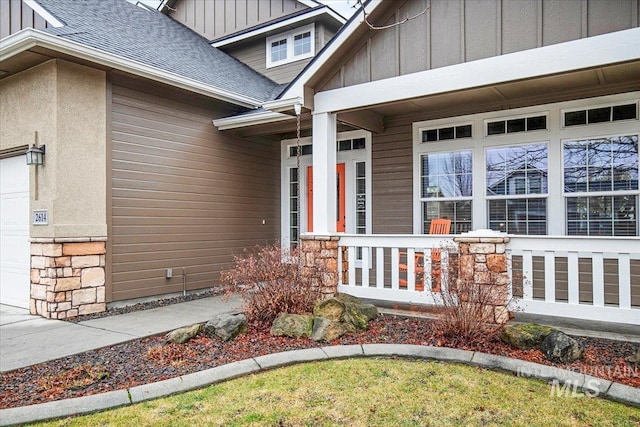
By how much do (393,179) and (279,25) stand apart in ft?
15.1

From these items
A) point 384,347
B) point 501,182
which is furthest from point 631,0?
point 384,347

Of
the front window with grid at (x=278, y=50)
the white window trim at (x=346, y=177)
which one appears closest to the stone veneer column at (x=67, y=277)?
the white window trim at (x=346, y=177)

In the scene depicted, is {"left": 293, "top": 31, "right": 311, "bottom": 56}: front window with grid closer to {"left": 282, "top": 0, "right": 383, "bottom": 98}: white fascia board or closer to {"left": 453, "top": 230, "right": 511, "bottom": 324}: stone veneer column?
{"left": 282, "top": 0, "right": 383, "bottom": 98}: white fascia board

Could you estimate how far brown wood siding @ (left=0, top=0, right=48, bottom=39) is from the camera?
6324 millimetres

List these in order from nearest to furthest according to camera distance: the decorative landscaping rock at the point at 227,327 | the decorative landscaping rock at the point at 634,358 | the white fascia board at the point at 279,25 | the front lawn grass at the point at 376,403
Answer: the front lawn grass at the point at 376,403
the decorative landscaping rock at the point at 634,358
the decorative landscaping rock at the point at 227,327
the white fascia board at the point at 279,25

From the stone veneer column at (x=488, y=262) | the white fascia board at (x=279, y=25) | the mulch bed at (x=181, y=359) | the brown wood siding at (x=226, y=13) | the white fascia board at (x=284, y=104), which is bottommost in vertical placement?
the mulch bed at (x=181, y=359)

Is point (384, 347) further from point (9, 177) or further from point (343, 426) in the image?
point (9, 177)

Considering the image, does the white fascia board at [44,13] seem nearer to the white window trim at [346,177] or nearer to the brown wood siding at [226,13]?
the white window trim at [346,177]

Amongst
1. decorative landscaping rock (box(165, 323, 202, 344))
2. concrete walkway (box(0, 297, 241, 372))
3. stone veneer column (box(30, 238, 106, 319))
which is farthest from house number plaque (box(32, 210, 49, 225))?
decorative landscaping rock (box(165, 323, 202, 344))

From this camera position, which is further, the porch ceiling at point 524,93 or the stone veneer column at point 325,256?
the stone veneer column at point 325,256

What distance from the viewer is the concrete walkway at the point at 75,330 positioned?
171 inches

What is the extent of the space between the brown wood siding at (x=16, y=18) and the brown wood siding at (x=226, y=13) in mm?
5000

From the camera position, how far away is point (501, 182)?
6613mm

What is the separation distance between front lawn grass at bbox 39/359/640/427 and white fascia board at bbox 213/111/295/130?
484 cm
